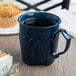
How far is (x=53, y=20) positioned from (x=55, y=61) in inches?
4.8

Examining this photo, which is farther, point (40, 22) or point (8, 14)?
point (8, 14)

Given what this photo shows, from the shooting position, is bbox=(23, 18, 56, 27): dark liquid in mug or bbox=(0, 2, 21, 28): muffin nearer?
bbox=(23, 18, 56, 27): dark liquid in mug

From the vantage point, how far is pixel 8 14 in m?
0.73

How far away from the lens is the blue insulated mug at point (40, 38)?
521 mm

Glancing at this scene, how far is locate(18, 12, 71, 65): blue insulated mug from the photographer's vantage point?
0.52 meters

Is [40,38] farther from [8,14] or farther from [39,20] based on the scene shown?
[8,14]

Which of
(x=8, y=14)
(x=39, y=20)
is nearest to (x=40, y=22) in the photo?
(x=39, y=20)

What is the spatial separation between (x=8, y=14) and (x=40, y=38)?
0.24 meters

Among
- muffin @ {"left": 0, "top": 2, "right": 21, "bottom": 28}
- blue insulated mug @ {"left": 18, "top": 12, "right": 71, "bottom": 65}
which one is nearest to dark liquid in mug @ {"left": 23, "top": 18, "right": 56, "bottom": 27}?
blue insulated mug @ {"left": 18, "top": 12, "right": 71, "bottom": 65}

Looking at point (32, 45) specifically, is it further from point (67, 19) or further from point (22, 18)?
point (67, 19)

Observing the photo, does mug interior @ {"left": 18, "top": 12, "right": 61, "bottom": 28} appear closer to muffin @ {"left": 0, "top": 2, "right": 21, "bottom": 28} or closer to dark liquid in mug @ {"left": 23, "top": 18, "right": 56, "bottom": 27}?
dark liquid in mug @ {"left": 23, "top": 18, "right": 56, "bottom": 27}

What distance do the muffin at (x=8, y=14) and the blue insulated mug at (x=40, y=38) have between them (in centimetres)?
15

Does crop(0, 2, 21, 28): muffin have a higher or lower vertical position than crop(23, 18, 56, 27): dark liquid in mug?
lower

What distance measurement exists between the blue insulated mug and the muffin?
155 millimetres
